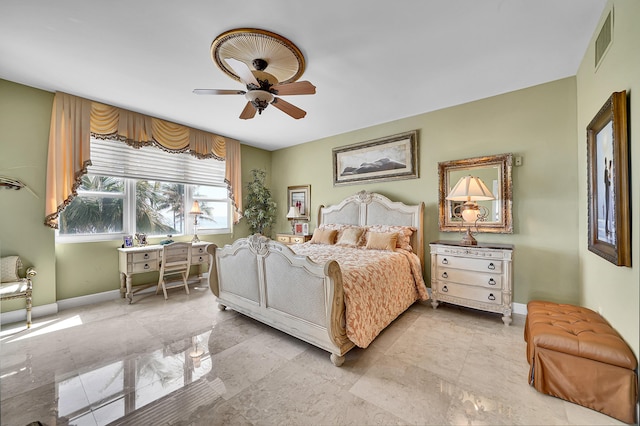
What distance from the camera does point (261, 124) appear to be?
437cm

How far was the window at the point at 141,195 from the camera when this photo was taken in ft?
12.1

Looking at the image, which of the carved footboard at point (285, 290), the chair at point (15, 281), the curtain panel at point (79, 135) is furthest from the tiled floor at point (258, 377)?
the curtain panel at point (79, 135)

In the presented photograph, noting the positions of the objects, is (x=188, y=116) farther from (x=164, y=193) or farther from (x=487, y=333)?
(x=487, y=333)

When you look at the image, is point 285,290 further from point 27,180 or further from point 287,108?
point 27,180

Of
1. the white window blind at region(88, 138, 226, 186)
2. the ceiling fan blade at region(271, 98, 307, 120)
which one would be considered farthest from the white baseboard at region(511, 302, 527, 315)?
the white window blind at region(88, 138, 226, 186)

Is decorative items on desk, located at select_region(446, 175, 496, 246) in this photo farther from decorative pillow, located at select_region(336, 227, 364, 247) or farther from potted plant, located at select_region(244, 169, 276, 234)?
potted plant, located at select_region(244, 169, 276, 234)

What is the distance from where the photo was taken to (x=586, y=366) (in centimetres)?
160

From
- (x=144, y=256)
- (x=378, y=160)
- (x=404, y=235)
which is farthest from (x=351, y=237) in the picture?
(x=144, y=256)

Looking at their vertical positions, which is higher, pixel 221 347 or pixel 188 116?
pixel 188 116

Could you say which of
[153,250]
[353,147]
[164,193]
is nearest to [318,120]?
[353,147]

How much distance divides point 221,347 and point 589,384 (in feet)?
9.08

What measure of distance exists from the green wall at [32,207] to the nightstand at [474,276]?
4.89 m

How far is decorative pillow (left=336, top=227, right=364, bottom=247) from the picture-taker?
154 inches

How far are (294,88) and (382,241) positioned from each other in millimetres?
2242
